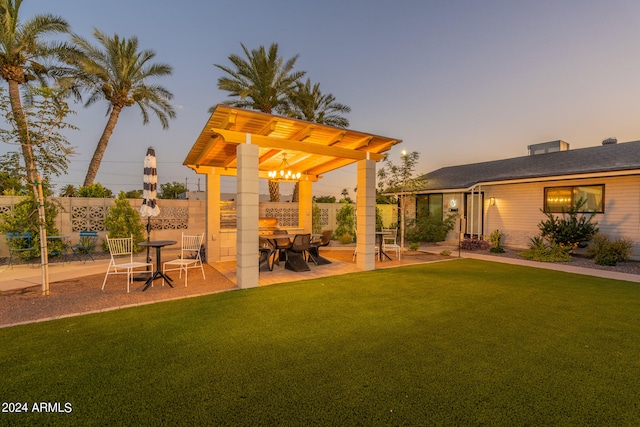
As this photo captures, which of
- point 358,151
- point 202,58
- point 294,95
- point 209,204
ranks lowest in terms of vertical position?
point 209,204

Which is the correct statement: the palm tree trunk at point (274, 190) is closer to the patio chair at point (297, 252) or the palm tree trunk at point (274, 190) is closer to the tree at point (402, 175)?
the tree at point (402, 175)

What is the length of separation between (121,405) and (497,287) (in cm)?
668

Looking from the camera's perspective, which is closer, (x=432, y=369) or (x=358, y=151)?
(x=432, y=369)

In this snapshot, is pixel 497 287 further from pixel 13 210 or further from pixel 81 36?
pixel 81 36

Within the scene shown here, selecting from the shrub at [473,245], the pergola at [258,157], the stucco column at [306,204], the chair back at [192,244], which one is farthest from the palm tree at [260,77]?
the shrub at [473,245]

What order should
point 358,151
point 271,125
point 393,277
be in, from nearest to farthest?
1. point 271,125
2. point 393,277
3. point 358,151

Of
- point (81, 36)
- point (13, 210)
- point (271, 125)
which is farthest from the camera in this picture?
point (81, 36)

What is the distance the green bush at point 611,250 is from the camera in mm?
8516

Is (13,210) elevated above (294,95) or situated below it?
below

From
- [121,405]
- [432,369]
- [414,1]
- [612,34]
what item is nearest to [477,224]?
[612,34]

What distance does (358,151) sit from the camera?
7.66 metres

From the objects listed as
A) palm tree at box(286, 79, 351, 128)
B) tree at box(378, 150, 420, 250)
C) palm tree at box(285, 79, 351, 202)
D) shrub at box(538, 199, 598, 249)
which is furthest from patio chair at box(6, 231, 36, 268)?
shrub at box(538, 199, 598, 249)

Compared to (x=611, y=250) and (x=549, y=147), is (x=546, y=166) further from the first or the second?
(x=549, y=147)

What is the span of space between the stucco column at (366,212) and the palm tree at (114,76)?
13383 millimetres
